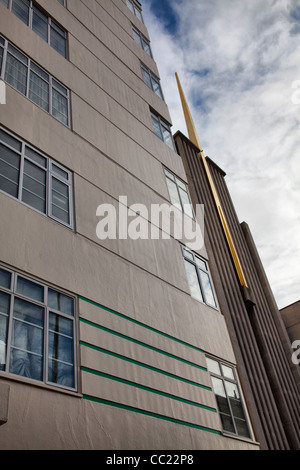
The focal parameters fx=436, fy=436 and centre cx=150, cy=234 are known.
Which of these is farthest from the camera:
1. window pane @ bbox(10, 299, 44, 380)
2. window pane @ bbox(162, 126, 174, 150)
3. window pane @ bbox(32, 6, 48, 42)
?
window pane @ bbox(162, 126, 174, 150)

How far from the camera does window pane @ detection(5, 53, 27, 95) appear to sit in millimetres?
10516

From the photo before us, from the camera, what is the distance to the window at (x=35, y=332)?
6781 millimetres

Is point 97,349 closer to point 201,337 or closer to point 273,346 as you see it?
point 201,337

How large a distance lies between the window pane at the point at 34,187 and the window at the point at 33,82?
2.32m

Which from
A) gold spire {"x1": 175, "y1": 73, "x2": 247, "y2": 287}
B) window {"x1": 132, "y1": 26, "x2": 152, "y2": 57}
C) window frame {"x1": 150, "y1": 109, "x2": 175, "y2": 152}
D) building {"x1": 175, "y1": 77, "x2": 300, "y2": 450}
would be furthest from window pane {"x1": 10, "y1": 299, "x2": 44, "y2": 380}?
window {"x1": 132, "y1": 26, "x2": 152, "y2": 57}

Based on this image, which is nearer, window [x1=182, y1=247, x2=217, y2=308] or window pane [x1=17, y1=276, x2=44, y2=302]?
window pane [x1=17, y1=276, x2=44, y2=302]

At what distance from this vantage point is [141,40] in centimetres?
1978

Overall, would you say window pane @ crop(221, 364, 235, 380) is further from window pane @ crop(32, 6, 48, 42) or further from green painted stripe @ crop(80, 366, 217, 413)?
window pane @ crop(32, 6, 48, 42)

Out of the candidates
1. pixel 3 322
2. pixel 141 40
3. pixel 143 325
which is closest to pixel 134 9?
pixel 141 40

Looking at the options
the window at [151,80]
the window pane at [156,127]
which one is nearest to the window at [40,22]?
the window pane at [156,127]

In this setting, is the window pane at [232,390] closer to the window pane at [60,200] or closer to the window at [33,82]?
the window pane at [60,200]

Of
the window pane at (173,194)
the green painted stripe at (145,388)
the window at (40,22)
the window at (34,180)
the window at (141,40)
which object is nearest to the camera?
the green painted stripe at (145,388)

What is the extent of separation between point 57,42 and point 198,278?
329 inches
